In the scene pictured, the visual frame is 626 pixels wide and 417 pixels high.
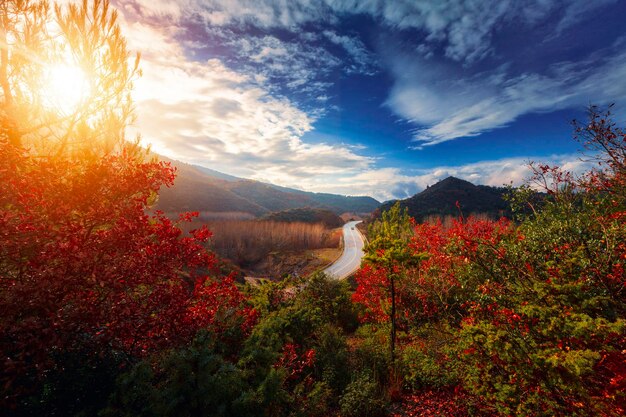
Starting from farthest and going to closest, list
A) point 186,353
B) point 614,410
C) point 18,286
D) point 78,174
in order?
1. point 78,174
2. point 614,410
3. point 186,353
4. point 18,286

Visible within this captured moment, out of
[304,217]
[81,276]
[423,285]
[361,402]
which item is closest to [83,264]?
[81,276]

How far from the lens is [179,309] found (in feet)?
18.3

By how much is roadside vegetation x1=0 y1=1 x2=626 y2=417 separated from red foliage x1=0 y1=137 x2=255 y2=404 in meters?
0.03

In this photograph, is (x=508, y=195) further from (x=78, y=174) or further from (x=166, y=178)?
(x=78, y=174)

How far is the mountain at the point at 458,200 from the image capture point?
264 feet

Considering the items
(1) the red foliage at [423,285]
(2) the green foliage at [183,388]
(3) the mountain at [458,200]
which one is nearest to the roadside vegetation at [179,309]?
(2) the green foliage at [183,388]

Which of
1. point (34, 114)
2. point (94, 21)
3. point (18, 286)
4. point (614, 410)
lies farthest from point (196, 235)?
point (614, 410)

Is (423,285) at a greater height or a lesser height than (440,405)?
greater

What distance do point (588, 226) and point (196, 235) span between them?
10.1m

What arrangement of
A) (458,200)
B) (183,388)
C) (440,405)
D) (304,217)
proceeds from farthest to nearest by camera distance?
(304,217)
(458,200)
(440,405)
(183,388)

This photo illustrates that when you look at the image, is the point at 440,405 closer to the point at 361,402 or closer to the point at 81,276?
the point at 361,402

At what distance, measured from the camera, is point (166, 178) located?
6.29m

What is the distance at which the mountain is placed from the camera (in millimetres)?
80344

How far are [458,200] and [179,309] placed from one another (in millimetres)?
96415
